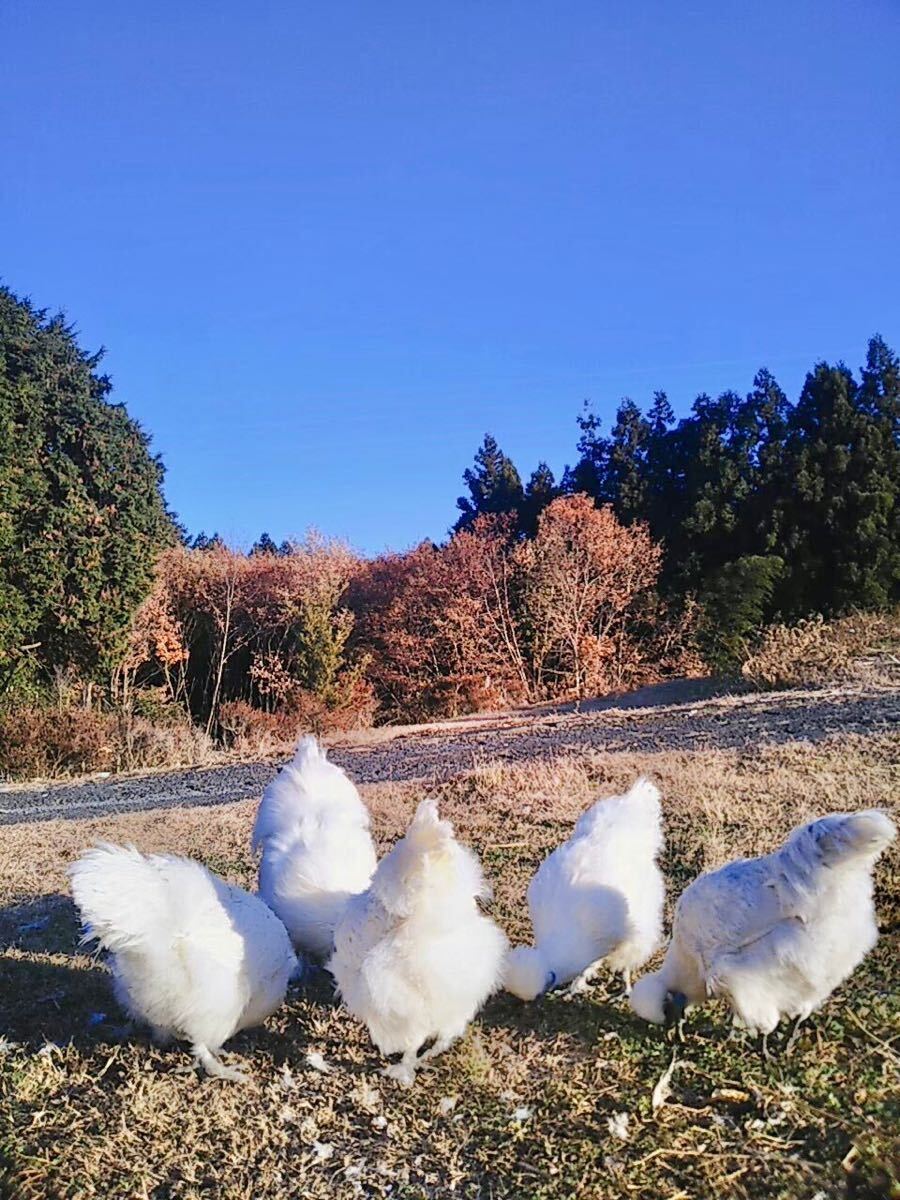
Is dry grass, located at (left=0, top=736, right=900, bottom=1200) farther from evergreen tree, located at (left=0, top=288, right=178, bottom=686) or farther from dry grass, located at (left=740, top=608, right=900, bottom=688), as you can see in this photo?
evergreen tree, located at (left=0, top=288, right=178, bottom=686)

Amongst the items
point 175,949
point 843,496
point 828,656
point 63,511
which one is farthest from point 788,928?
point 843,496

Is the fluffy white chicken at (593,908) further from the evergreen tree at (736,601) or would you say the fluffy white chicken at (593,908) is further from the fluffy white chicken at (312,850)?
the evergreen tree at (736,601)

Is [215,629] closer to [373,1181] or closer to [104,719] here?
[104,719]

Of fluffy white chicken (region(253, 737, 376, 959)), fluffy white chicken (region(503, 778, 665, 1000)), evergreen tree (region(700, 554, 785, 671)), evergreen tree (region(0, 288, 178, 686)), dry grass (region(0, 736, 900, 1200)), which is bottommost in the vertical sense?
dry grass (region(0, 736, 900, 1200))

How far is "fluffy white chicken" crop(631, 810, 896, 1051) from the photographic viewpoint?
11.3 feet

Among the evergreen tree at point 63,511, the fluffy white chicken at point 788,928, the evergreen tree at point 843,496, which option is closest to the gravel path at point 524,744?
the fluffy white chicken at point 788,928

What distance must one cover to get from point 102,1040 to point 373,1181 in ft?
5.74

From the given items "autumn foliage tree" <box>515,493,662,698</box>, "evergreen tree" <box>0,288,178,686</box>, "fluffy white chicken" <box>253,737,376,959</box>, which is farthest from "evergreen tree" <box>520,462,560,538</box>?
"fluffy white chicken" <box>253,737,376,959</box>

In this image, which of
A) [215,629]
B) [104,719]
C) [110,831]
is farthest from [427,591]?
[110,831]

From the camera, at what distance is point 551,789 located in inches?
299

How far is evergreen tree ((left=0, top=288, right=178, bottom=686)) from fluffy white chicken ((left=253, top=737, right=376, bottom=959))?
548 inches

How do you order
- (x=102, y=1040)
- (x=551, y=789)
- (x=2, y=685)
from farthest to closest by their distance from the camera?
(x=2, y=685)
(x=551, y=789)
(x=102, y=1040)

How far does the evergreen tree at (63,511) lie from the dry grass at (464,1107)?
14.5 meters

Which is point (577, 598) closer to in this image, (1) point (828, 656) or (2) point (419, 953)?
(1) point (828, 656)
